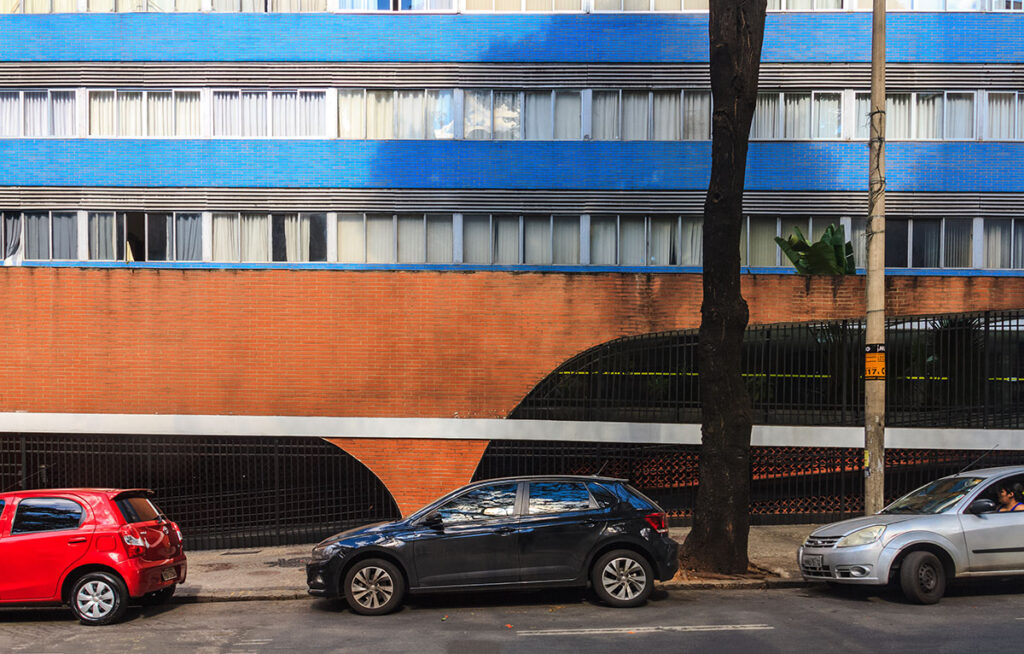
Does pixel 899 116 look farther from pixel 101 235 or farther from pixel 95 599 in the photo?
pixel 95 599

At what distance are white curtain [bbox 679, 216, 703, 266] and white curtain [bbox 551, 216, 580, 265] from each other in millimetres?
2568

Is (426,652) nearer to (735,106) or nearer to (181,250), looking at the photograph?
(735,106)

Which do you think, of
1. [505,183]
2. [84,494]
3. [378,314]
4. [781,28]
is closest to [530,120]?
[505,183]

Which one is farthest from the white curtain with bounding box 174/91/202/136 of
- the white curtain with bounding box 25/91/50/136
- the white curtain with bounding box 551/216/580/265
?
the white curtain with bounding box 551/216/580/265

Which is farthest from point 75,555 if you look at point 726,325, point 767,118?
point 767,118

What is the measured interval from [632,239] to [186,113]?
11.3m

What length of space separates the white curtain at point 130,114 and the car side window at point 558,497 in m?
16.1

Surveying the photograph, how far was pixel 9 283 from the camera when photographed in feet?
50.1

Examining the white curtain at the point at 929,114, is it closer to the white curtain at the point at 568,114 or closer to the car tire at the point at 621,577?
the white curtain at the point at 568,114

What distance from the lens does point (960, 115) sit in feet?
68.3

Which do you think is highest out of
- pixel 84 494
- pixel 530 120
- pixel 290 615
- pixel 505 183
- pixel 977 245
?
pixel 530 120

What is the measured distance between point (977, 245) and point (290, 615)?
724 inches

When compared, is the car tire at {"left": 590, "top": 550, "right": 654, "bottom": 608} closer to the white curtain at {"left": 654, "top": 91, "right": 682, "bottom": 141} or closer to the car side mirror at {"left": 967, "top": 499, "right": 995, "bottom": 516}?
the car side mirror at {"left": 967, "top": 499, "right": 995, "bottom": 516}

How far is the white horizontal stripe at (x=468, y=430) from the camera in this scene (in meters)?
13.8
